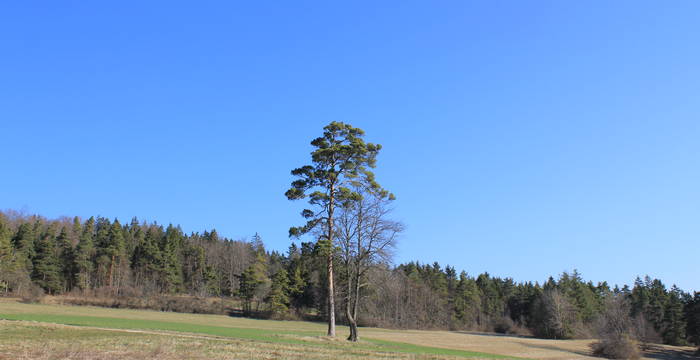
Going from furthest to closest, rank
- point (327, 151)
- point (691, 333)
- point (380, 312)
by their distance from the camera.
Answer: point (380, 312) → point (691, 333) → point (327, 151)

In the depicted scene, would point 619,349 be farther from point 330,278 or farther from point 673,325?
point 673,325

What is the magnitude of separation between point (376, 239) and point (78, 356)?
26891 millimetres

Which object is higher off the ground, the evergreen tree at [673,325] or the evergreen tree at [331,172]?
the evergreen tree at [331,172]

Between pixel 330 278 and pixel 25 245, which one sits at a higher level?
pixel 25 245

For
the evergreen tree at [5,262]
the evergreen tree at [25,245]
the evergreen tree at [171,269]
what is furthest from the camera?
the evergreen tree at [171,269]

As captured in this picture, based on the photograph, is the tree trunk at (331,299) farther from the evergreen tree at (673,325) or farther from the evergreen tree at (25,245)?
the evergreen tree at (673,325)

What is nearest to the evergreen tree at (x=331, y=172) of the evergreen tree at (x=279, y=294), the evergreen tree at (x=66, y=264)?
the evergreen tree at (x=279, y=294)

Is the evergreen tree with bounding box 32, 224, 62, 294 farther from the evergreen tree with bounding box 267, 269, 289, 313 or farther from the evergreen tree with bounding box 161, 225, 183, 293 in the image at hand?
the evergreen tree with bounding box 267, 269, 289, 313

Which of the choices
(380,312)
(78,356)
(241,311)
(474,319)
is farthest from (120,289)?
(78,356)

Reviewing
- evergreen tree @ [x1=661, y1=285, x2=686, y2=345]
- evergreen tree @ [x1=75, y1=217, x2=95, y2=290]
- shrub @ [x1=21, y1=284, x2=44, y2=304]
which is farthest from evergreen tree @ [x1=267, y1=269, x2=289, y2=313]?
evergreen tree @ [x1=661, y1=285, x2=686, y2=345]

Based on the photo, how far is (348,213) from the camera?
37562mm

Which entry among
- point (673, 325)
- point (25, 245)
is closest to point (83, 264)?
point (25, 245)

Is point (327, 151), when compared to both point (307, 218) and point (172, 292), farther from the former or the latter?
point (172, 292)

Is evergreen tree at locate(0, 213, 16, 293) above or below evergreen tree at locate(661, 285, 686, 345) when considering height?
above
